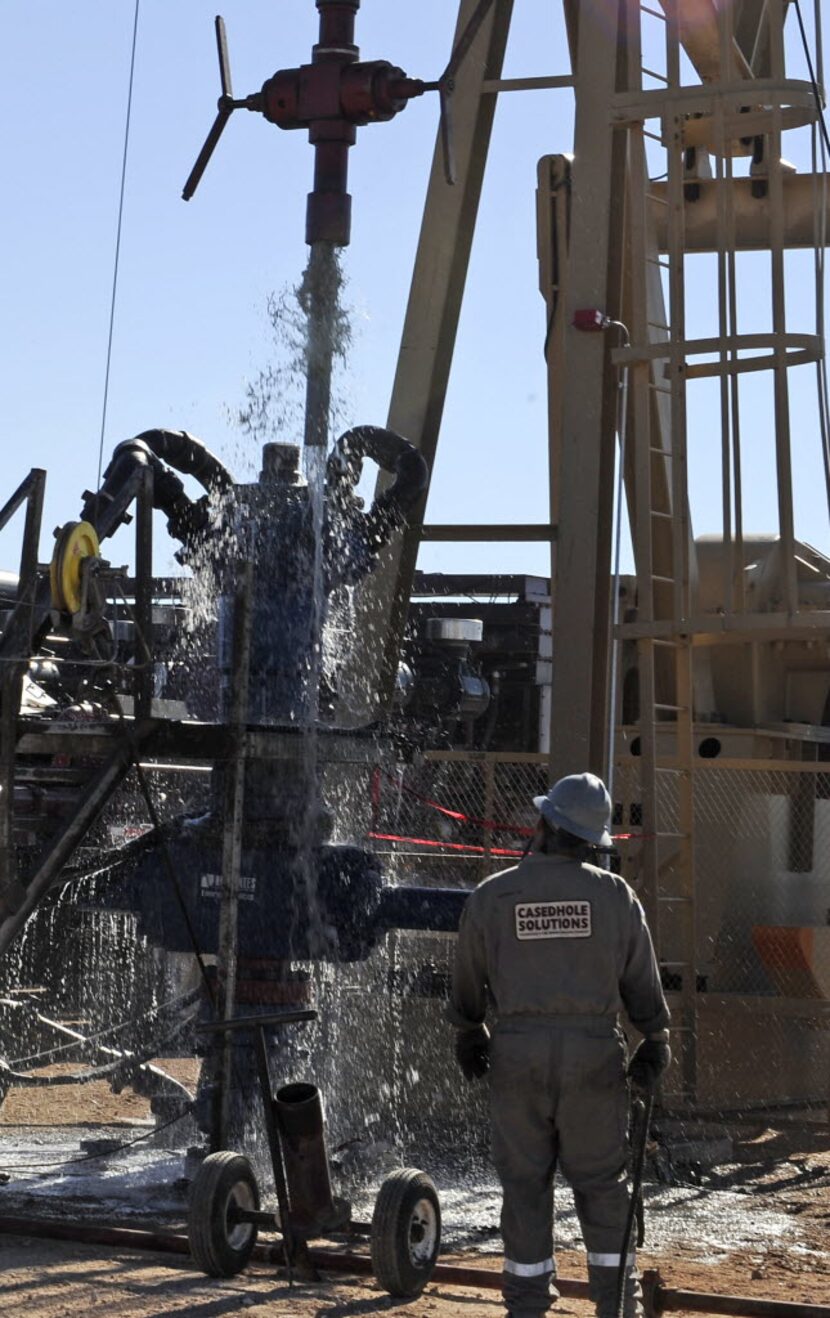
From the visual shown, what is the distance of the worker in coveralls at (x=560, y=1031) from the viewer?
637 centimetres

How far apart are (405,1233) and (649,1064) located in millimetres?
1244

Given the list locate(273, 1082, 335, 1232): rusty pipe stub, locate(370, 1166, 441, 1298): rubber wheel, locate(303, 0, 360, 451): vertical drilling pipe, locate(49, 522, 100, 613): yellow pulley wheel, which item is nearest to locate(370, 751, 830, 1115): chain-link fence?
locate(303, 0, 360, 451): vertical drilling pipe

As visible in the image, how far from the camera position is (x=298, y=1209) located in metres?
→ 7.42

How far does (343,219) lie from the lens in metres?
10.4

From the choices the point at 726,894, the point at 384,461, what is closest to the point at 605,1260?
the point at 384,461

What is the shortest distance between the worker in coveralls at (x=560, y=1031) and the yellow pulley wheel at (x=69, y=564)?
88.2 inches

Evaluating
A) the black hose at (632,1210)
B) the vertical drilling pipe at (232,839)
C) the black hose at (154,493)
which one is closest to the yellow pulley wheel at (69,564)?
the black hose at (154,493)

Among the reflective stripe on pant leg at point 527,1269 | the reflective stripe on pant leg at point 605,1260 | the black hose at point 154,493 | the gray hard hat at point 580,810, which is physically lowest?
the reflective stripe on pant leg at point 527,1269

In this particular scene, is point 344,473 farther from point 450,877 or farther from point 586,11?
point 450,877

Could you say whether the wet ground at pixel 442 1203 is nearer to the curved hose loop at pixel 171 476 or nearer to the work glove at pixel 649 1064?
the work glove at pixel 649 1064

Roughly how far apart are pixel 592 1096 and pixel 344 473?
456 cm

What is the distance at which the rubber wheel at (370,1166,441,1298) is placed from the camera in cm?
711

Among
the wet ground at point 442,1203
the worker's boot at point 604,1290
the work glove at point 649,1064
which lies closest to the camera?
the worker's boot at point 604,1290

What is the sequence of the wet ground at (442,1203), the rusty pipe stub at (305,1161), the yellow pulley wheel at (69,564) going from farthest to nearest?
the yellow pulley wheel at (69,564) → the rusty pipe stub at (305,1161) → the wet ground at (442,1203)
